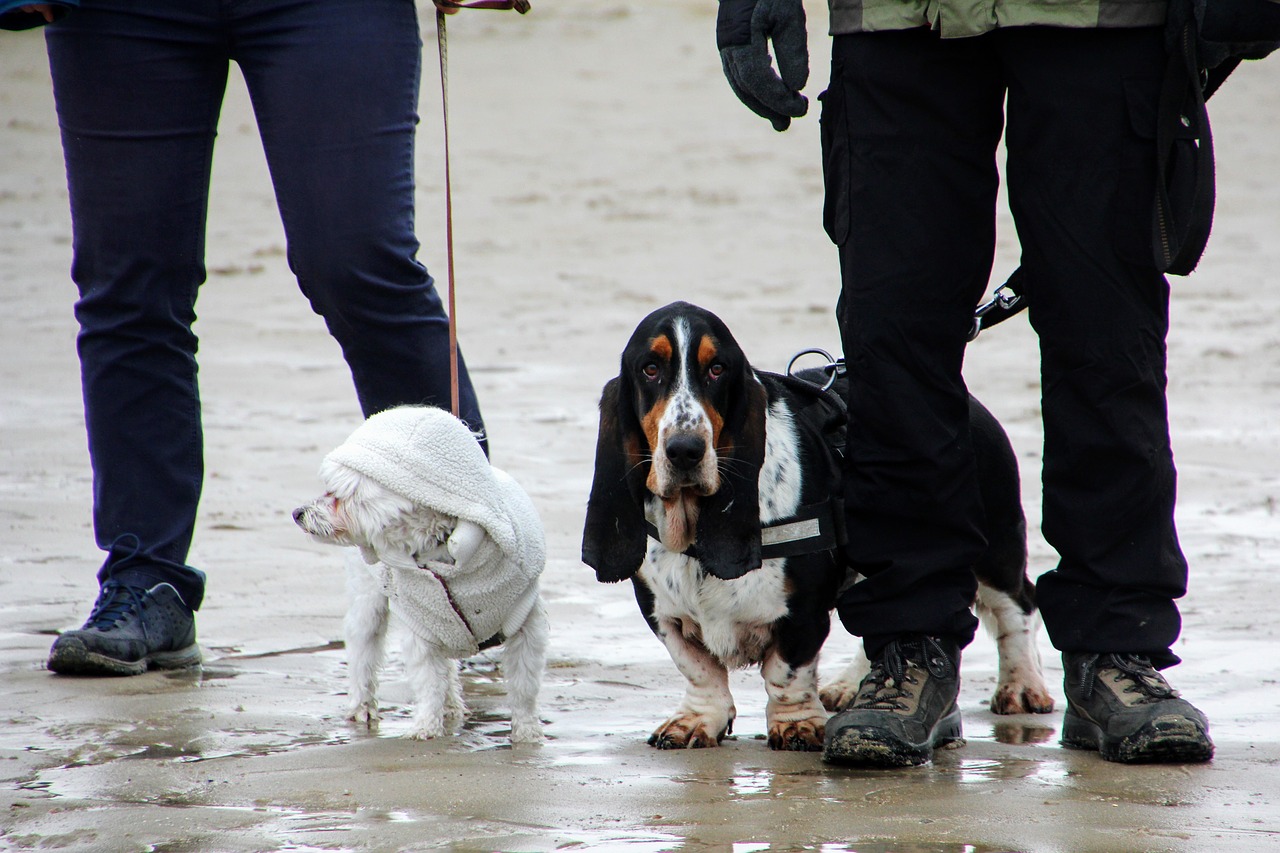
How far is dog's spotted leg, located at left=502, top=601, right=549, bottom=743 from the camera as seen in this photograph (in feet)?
11.7

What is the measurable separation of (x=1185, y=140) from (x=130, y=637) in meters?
2.69

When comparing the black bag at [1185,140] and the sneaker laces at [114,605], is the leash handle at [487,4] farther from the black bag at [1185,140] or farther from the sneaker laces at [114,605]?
the sneaker laces at [114,605]

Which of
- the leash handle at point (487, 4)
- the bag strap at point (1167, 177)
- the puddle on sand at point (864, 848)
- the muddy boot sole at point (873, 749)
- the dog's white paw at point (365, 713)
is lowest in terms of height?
the dog's white paw at point (365, 713)

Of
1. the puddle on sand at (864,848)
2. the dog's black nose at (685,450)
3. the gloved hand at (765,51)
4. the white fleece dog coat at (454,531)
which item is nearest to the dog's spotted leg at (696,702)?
the white fleece dog coat at (454,531)

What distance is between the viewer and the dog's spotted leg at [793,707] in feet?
11.4

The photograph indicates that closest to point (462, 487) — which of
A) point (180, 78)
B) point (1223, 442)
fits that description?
point (180, 78)

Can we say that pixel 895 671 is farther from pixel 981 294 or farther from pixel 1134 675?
pixel 981 294

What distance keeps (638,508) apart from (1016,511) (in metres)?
1.02

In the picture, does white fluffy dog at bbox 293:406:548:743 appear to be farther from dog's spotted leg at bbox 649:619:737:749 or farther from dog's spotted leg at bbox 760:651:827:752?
dog's spotted leg at bbox 760:651:827:752

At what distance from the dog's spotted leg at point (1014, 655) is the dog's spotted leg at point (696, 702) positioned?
712 millimetres

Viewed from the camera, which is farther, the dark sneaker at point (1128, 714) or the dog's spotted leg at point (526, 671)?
the dog's spotted leg at point (526, 671)

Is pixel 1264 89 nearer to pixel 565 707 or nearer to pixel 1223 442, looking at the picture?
pixel 1223 442

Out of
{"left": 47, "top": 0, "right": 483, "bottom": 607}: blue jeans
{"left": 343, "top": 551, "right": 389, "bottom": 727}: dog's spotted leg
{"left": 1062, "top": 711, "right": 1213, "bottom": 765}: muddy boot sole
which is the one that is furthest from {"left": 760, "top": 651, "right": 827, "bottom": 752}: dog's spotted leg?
{"left": 47, "top": 0, "right": 483, "bottom": 607}: blue jeans

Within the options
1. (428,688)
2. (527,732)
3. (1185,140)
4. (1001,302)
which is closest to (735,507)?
(527,732)
